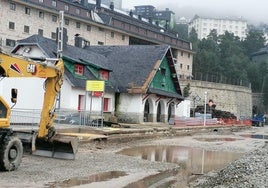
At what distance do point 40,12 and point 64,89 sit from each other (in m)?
34.7

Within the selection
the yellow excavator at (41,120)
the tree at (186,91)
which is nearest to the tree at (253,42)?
the tree at (186,91)

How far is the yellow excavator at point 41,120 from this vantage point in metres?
14.3

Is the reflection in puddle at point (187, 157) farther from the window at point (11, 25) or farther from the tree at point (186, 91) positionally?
the tree at point (186, 91)

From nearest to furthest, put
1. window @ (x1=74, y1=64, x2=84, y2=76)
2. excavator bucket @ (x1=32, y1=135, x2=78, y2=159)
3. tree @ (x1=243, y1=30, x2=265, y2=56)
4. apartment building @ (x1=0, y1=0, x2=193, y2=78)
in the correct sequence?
1. excavator bucket @ (x1=32, y1=135, x2=78, y2=159)
2. window @ (x1=74, y1=64, x2=84, y2=76)
3. apartment building @ (x1=0, y1=0, x2=193, y2=78)
4. tree @ (x1=243, y1=30, x2=265, y2=56)

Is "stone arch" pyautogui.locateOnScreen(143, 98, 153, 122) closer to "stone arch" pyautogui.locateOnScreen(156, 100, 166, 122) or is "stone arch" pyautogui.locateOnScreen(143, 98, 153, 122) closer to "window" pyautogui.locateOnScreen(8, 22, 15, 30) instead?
"stone arch" pyautogui.locateOnScreen(156, 100, 166, 122)

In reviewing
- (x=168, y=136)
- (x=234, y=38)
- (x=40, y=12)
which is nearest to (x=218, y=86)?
(x=40, y=12)

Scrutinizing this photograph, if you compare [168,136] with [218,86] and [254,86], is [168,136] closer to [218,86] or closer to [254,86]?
[218,86]

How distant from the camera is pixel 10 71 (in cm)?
1444

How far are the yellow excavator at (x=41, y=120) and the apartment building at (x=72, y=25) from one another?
35506 mm

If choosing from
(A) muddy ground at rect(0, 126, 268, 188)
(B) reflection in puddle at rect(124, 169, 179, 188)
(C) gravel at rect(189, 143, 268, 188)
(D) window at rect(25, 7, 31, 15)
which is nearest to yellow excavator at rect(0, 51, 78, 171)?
(A) muddy ground at rect(0, 126, 268, 188)

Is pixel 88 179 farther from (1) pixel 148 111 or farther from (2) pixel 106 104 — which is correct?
(1) pixel 148 111

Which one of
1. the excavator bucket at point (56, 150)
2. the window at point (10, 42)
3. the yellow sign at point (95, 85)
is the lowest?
the excavator bucket at point (56, 150)

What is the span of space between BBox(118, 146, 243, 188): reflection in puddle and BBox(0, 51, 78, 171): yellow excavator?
505 cm

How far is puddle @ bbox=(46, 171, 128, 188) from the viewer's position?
1341 cm
